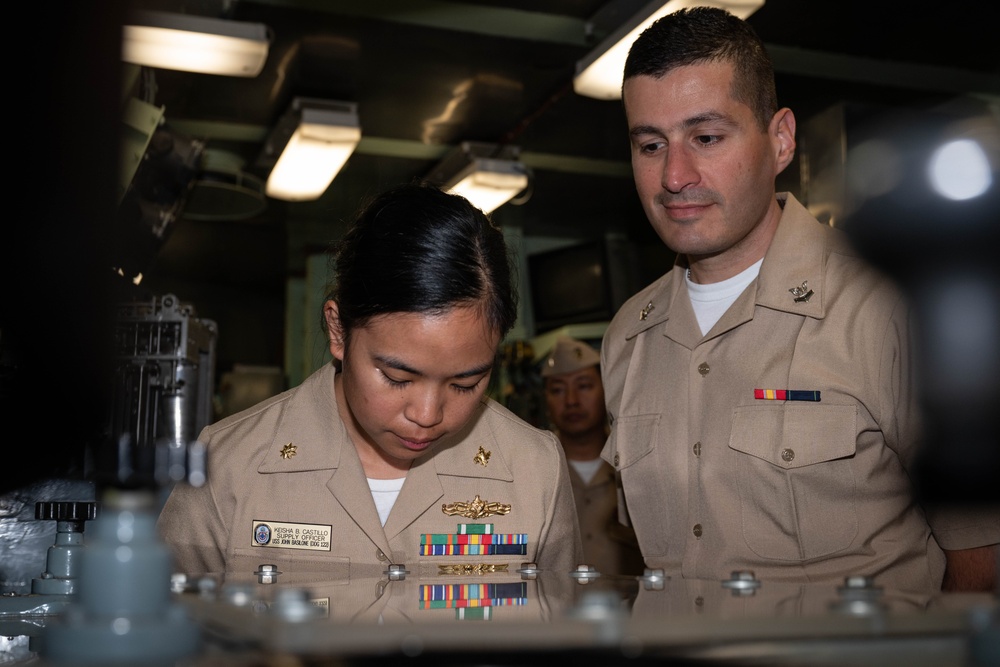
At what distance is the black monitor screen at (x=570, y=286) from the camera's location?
6918 mm

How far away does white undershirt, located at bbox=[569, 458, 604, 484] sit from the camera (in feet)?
15.5

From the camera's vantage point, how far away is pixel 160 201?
10.9ft

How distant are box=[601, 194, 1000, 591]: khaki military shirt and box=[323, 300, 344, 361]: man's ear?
73cm

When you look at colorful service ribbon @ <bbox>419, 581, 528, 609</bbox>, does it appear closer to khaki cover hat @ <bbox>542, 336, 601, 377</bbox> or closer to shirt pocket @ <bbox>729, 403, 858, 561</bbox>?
shirt pocket @ <bbox>729, 403, 858, 561</bbox>

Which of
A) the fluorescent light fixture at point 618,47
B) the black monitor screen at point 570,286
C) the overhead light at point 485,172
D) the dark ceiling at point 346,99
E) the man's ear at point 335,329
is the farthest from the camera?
the black monitor screen at point 570,286

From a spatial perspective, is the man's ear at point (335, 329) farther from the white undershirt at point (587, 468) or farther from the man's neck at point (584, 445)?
the man's neck at point (584, 445)

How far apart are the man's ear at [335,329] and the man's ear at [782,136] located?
1.02m

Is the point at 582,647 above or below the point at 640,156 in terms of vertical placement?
below

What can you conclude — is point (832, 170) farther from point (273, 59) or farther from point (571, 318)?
point (571, 318)

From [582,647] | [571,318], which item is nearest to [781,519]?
[582,647]

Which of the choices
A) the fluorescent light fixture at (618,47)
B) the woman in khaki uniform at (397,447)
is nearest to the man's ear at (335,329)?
the woman in khaki uniform at (397,447)

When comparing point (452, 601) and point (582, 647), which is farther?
point (452, 601)

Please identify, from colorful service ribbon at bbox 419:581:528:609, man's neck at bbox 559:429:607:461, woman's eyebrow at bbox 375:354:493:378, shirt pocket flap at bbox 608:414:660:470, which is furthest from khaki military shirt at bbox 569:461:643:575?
colorful service ribbon at bbox 419:581:528:609

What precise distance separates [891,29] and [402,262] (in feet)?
10.9
